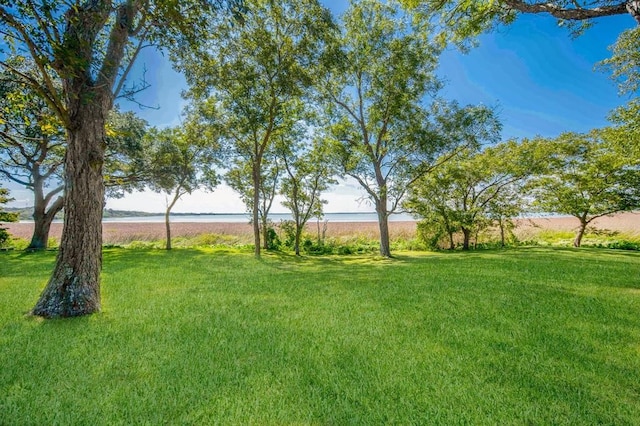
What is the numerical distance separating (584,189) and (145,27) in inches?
880

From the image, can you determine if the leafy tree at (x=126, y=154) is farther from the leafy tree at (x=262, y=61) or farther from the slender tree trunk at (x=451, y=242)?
the slender tree trunk at (x=451, y=242)

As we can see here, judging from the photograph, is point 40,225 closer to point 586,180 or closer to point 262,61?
point 262,61

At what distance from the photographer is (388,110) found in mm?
14680

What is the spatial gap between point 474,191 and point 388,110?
29.9ft

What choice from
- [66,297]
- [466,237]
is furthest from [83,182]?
[466,237]

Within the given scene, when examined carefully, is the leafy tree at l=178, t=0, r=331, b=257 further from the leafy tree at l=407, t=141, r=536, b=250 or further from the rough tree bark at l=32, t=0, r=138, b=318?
the leafy tree at l=407, t=141, r=536, b=250

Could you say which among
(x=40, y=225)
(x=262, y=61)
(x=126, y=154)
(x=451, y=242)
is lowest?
(x=451, y=242)

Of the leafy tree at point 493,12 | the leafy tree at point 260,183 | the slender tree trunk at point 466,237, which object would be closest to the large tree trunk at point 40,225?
the leafy tree at point 260,183

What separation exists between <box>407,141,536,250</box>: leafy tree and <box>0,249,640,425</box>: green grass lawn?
523 inches

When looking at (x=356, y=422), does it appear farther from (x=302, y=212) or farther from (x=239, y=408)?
(x=302, y=212)

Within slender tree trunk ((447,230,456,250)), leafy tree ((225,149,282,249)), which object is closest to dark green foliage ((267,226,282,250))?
leafy tree ((225,149,282,249))

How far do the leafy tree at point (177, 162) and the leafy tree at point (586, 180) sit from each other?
69.6ft

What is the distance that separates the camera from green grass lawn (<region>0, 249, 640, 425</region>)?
6.98ft

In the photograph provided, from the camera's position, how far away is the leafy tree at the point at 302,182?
701 inches
